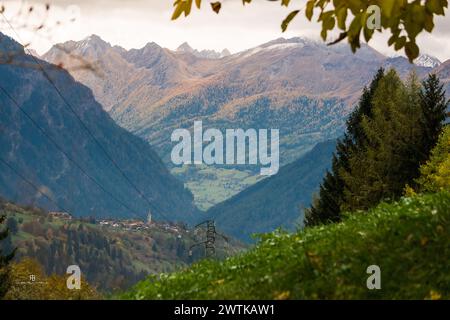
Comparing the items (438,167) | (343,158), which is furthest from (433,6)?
(343,158)

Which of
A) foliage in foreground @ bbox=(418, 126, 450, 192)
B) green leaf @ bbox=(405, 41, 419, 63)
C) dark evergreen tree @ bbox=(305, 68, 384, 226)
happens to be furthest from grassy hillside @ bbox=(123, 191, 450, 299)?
dark evergreen tree @ bbox=(305, 68, 384, 226)

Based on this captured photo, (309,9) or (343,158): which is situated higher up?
(343,158)

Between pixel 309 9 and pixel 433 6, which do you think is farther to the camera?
pixel 309 9

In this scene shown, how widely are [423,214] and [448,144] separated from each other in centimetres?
5100

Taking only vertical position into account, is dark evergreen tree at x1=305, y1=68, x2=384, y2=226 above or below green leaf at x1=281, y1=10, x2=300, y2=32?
above

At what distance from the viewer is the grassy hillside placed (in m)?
12.7

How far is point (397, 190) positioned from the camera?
70.1m

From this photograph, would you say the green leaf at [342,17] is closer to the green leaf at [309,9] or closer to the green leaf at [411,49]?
the green leaf at [309,9]

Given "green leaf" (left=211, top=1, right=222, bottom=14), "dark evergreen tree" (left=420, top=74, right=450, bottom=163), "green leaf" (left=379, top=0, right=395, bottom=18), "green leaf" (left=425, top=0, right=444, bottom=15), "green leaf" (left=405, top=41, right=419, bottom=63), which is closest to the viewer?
"green leaf" (left=379, top=0, right=395, bottom=18)

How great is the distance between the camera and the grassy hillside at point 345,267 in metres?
12.7

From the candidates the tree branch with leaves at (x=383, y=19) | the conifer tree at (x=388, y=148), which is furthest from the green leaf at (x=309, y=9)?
the conifer tree at (x=388, y=148)

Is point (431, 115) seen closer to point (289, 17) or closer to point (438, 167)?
point (438, 167)

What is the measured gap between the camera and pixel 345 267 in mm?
13094

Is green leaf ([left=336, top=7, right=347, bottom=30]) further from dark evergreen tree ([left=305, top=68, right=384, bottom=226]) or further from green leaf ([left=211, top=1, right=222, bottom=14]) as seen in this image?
dark evergreen tree ([left=305, top=68, right=384, bottom=226])
